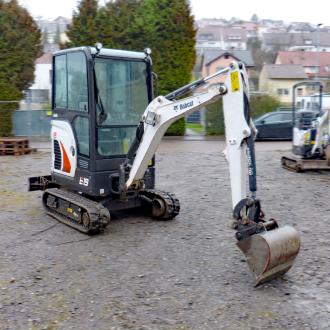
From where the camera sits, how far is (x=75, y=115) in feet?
25.6

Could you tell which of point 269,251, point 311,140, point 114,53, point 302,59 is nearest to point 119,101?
point 114,53

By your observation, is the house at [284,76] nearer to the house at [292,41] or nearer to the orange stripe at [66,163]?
the house at [292,41]

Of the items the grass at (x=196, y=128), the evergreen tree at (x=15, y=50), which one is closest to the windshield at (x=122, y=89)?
the evergreen tree at (x=15, y=50)

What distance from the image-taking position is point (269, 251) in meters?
5.23

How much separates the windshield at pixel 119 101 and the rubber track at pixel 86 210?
80 centimetres

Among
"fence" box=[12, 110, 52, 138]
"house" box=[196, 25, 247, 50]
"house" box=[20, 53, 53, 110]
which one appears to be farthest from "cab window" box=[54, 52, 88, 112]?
"house" box=[196, 25, 247, 50]

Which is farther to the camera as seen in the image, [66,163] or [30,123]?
[30,123]

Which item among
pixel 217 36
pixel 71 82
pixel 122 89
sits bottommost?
pixel 122 89

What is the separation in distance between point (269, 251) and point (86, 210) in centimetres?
297

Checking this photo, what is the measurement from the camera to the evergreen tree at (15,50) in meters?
21.0

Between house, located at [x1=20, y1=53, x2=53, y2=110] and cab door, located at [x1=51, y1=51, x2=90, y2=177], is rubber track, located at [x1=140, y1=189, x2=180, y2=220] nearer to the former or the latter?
cab door, located at [x1=51, y1=51, x2=90, y2=177]

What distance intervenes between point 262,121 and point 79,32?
8.64 m

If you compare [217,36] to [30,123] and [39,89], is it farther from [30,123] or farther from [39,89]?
[30,123]

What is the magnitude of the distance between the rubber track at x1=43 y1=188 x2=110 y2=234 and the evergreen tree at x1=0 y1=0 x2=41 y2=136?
13.4m
